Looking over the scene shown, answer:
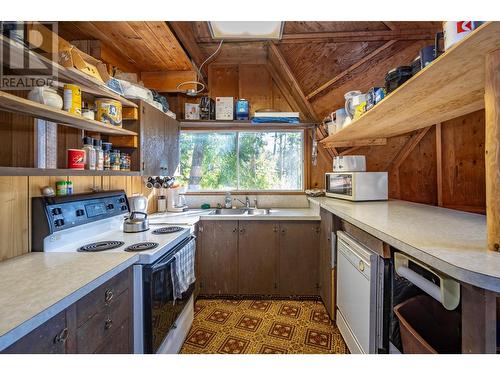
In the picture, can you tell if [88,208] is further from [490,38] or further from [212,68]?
[212,68]

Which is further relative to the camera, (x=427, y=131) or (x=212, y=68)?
(x=212, y=68)

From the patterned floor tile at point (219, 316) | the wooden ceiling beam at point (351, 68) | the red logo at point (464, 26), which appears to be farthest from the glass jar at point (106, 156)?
the wooden ceiling beam at point (351, 68)

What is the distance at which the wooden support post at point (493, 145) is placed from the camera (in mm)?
827

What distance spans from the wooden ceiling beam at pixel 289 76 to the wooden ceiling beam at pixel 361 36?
0.51 ft

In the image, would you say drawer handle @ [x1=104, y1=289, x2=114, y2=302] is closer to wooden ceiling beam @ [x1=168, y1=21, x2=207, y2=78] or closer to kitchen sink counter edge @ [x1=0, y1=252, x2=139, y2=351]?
kitchen sink counter edge @ [x1=0, y1=252, x2=139, y2=351]

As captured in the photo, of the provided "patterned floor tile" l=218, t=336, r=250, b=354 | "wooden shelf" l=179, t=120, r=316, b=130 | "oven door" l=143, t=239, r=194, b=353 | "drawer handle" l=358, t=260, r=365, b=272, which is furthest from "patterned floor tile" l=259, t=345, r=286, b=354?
"wooden shelf" l=179, t=120, r=316, b=130

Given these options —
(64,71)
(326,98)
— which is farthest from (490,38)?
(326,98)

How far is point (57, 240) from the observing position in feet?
4.39

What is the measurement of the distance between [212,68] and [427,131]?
2.60m

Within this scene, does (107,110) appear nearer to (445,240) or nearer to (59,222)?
(59,222)

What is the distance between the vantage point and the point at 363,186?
91.4 inches

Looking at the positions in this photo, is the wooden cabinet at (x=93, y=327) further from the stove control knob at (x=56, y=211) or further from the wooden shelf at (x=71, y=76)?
the wooden shelf at (x=71, y=76)
